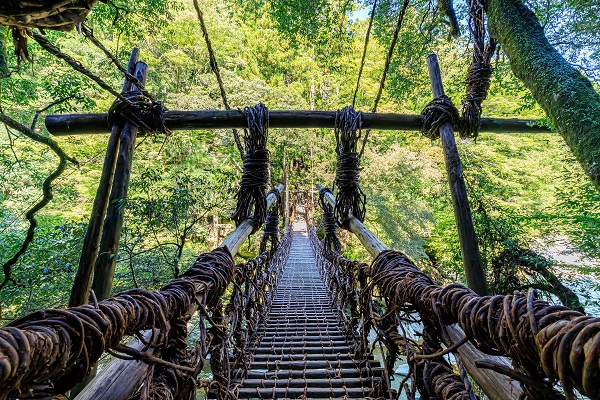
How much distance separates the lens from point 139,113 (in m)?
1.90

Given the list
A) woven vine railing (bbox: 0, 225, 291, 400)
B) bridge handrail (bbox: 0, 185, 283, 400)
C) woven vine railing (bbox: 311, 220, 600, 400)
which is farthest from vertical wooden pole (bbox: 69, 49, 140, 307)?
woven vine railing (bbox: 311, 220, 600, 400)

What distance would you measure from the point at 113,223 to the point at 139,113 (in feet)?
2.53

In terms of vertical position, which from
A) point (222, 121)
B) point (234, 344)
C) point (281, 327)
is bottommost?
point (281, 327)

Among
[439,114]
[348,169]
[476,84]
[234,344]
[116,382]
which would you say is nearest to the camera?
[116,382]

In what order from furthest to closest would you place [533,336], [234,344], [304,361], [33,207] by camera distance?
[33,207] < [304,361] < [234,344] < [533,336]

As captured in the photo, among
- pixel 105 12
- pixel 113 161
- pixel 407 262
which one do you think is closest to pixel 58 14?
pixel 407 262

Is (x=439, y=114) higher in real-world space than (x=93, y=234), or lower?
higher

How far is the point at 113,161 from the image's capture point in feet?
6.34

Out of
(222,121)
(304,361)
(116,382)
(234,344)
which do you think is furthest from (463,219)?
(116,382)

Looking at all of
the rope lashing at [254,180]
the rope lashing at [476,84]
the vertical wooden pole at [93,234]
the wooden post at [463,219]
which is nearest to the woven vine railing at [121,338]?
the rope lashing at [254,180]

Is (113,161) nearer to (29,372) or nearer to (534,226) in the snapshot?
(29,372)

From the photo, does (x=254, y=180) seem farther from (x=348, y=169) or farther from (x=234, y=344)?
(x=234, y=344)

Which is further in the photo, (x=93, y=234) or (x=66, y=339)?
(x=93, y=234)

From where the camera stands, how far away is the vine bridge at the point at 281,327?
387 millimetres
